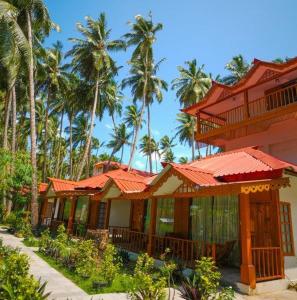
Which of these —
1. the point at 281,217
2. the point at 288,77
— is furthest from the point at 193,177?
the point at 288,77

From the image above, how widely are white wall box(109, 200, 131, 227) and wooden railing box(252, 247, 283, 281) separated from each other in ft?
32.8

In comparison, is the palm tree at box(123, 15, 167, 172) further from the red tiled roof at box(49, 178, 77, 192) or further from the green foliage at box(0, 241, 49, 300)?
the green foliage at box(0, 241, 49, 300)

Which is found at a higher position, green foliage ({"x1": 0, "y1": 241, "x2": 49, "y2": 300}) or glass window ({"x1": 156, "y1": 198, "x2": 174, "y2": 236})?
glass window ({"x1": 156, "y1": 198, "x2": 174, "y2": 236})

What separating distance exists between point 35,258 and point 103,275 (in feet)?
14.2

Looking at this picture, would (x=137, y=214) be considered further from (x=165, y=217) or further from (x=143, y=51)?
(x=143, y=51)

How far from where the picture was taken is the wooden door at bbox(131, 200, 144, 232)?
1585 centimetres

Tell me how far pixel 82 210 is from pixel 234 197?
45.4 feet

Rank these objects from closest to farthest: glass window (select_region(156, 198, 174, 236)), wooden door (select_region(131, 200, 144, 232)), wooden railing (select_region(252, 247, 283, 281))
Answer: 1. wooden railing (select_region(252, 247, 283, 281))
2. glass window (select_region(156, 198, 174, 236))
3. wooden door (select_region(131, 200, 144, 232))

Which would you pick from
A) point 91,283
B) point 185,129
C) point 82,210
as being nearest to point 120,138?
point 185,129

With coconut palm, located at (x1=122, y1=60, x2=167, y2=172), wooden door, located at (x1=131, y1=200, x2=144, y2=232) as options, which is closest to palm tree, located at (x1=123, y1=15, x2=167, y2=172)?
coconut palm, located at (x1=122, y1=60, x2=167, y2=172)

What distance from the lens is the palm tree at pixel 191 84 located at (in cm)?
3359

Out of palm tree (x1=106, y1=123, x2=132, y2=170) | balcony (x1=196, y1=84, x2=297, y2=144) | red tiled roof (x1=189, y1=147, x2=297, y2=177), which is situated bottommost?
red tiled roof (x1=189, y1=147, x2=297, y2=177)

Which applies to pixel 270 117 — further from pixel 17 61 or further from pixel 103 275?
pixel 17 61

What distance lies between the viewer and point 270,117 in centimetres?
1278
